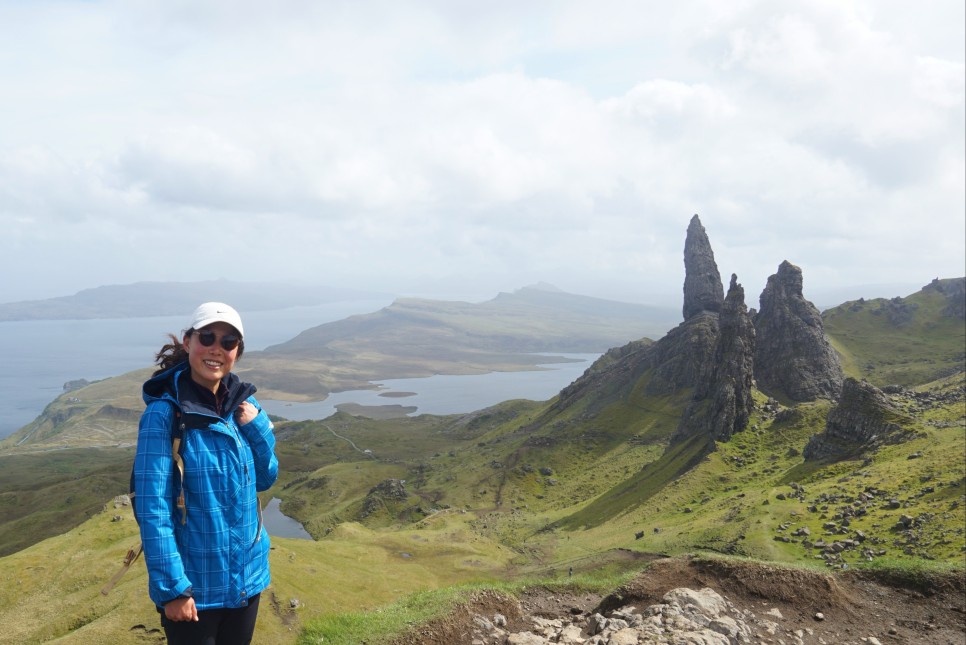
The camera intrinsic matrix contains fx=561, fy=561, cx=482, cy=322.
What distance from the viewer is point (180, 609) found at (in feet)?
24.3

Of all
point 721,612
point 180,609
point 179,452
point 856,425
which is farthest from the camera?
point 856,425

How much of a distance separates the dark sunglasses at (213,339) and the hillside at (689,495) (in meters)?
10.9

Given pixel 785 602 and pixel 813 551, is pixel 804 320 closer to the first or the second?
pixel 813 551

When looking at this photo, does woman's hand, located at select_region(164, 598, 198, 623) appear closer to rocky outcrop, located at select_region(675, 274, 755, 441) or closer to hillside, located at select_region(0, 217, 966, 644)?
hillside, located at select_region(0, 217, 966, 644)

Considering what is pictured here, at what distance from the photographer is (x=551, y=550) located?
81.2 m

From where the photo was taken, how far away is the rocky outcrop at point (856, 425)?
7412cm

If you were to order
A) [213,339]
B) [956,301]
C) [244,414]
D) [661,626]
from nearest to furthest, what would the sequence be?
[213,339] → [244,414] → [661,626] → [956,301]

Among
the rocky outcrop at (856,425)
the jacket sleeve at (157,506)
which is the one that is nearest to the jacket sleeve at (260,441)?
the jacket sleeve at (157,506)

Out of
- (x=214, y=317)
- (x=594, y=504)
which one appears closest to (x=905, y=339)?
(x=594, y=504)

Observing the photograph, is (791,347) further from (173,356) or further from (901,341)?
(173,356)

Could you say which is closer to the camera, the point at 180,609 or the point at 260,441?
the point at 180,609

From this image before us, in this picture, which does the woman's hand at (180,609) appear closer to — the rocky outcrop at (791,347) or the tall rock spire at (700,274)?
the rocky outcrop at (791,347)

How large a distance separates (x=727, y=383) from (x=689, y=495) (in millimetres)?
27969

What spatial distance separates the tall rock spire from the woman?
595 ft
